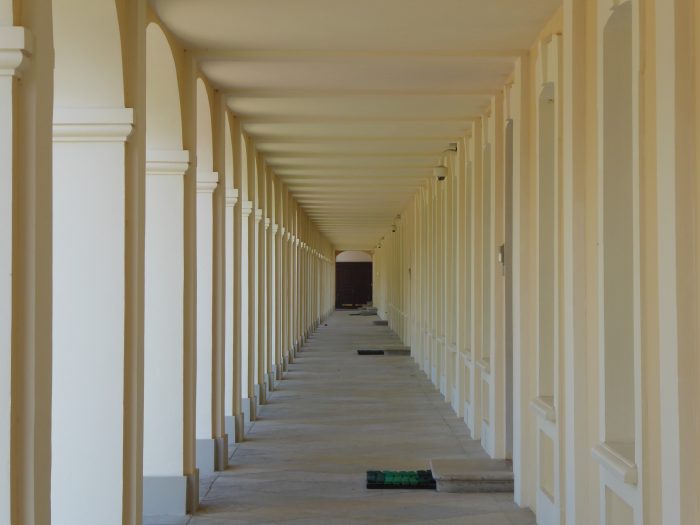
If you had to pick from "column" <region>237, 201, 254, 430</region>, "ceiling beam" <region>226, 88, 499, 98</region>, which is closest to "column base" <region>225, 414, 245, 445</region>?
"column" <region>237, 201, 254, 430</region>

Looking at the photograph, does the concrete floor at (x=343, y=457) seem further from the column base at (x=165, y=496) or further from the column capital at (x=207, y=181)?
the column capital at (x=207, y=181)

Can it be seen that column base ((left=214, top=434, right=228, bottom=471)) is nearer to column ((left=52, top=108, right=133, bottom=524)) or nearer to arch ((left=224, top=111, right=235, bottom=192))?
arch ((left=224, top=111, right=235, bottom=192))

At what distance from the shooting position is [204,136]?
891 centimetres

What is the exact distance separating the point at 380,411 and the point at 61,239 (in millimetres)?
8104

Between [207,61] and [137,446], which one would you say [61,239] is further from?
[207,61]

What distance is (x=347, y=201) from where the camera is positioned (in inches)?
869

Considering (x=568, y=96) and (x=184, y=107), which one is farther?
(x=184, y=107)

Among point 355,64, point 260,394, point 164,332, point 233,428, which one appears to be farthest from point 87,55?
point 260,394

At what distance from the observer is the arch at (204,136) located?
877 centimetres

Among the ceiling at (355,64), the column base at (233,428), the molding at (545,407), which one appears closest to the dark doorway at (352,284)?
the ceiling at (355,64)

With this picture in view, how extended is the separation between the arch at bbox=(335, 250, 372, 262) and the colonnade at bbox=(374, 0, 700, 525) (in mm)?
51971

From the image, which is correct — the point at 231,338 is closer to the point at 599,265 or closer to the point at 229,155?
the point at 229,155

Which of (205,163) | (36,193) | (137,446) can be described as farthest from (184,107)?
(36,193)

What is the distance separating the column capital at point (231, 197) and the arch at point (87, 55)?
4543 mm
